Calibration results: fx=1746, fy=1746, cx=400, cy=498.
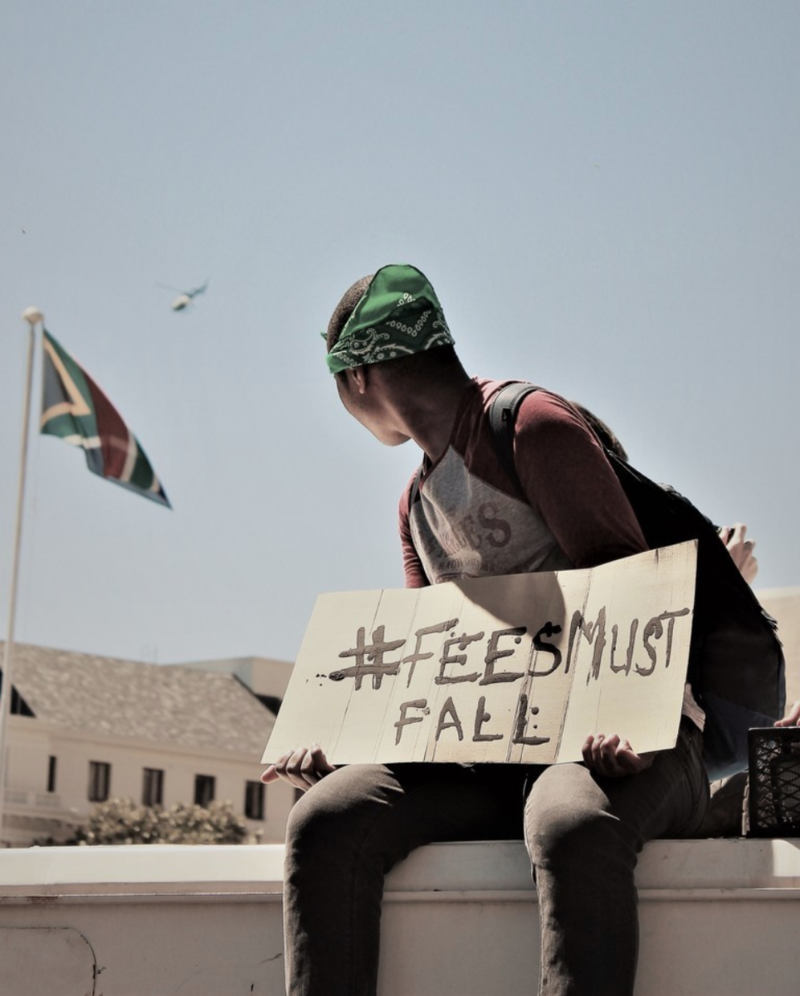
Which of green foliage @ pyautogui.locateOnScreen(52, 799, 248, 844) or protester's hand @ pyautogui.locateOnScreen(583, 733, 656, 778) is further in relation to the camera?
green foliage @ pyautogui.locateOnScreen(52, 799, 248, 844)

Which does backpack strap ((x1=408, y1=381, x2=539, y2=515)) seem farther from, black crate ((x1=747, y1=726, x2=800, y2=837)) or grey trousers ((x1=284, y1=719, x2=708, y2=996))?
black crate ((x1=747, y1=726, x2=800, y2=837))

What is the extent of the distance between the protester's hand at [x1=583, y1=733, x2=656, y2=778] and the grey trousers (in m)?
0.02

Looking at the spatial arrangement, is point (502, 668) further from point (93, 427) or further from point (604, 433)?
point (93, 427)

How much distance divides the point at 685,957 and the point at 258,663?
65.6 metres

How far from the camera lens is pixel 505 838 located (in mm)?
3051

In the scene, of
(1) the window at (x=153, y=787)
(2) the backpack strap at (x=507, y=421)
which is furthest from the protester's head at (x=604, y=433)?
(1) the window at (x=153, y=787)

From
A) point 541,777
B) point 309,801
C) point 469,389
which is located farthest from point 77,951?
point 469,389

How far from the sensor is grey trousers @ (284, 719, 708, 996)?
8.48 feet

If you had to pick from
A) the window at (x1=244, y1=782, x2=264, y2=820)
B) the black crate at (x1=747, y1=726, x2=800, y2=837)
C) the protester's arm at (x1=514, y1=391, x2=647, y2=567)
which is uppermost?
the window at (x1=244, y1=782, x2=264, y2=820)

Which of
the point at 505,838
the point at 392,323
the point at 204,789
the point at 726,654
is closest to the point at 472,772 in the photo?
the point at 505,838

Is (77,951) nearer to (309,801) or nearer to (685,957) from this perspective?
(309,801)

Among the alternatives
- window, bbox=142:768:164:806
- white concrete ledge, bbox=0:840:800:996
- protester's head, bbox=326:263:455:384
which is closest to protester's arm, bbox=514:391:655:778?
protester's head, bbox=326:263:455:384

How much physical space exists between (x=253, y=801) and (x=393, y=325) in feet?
193

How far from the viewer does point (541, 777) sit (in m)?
2.85
